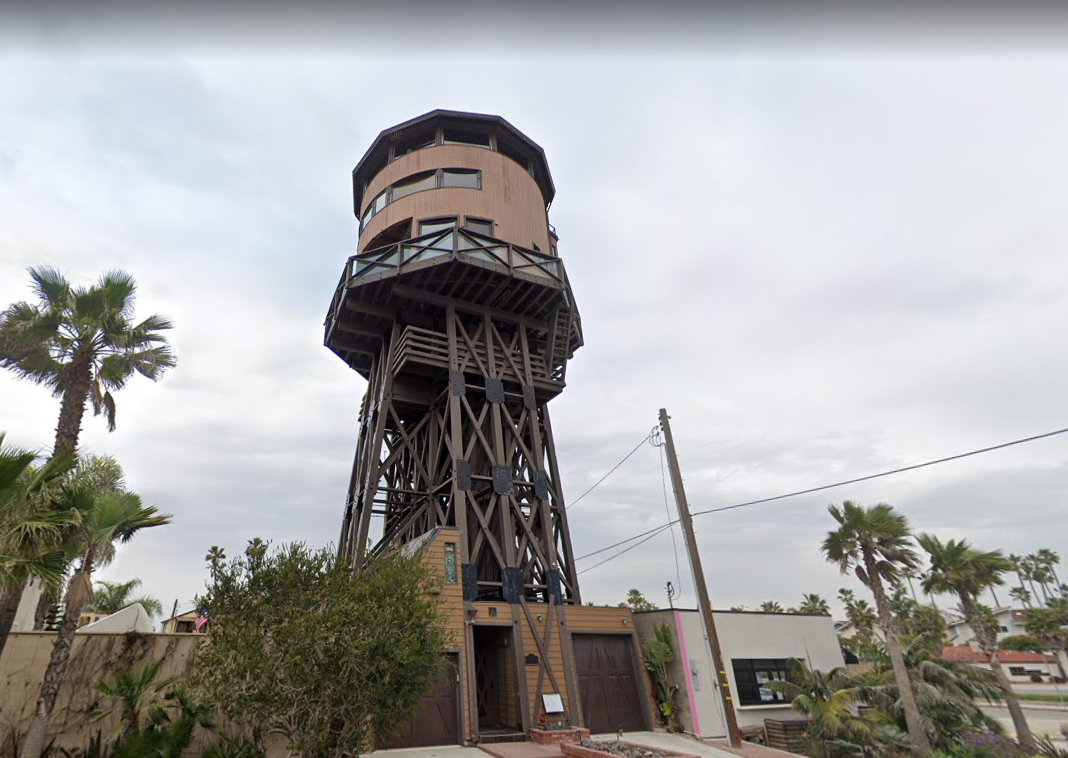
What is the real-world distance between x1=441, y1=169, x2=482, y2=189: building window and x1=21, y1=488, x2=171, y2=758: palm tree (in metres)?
18.5

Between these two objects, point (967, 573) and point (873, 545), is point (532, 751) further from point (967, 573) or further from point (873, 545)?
point (967, 573)

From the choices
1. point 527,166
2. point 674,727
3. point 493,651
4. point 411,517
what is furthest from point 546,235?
point 674,727

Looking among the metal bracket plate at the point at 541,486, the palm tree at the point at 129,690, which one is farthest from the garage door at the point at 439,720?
the metal bracket plate at the point at 541,486

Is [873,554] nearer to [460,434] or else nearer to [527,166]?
[460,434]

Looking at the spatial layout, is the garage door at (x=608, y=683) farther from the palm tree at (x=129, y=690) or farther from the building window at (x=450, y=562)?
the palm tree at (x=129, y=690)

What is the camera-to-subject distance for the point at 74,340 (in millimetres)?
13633

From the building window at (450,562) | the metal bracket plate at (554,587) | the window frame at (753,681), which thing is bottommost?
the window frame at (753,681)

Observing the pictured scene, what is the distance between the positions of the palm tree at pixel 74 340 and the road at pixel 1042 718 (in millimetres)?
39641

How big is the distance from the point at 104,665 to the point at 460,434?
37.9 feet

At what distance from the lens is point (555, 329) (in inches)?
993

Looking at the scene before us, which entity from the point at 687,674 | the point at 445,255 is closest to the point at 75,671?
the point at 445,255

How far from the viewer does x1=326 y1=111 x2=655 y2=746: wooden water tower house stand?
→ 17.1 metres

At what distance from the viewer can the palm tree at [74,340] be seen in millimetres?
13305

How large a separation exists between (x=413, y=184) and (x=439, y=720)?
71.7 ft
